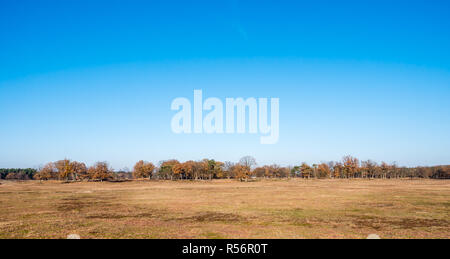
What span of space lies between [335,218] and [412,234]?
6301 millimetres

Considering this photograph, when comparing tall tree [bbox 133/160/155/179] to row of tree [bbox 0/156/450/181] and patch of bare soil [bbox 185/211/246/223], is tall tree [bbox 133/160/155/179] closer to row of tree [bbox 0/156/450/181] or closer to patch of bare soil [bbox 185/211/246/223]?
row of tree [bbox 0/156/450/181]

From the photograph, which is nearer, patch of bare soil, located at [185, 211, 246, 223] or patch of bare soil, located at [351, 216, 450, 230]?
patch of bare soil, located at [351, 216, 450, 230]

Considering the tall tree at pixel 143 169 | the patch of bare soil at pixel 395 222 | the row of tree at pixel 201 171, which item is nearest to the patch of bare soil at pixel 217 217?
the patch of bare soil at pixel 395 222

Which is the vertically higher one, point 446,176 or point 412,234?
point 412,234

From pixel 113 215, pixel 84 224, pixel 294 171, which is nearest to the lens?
pixel 84 224

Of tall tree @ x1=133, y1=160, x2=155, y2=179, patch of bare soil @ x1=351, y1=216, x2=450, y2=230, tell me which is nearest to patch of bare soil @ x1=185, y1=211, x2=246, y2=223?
patch of bare soil @ x1=351, y1=216, x2=450, y2=230

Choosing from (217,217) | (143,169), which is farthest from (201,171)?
(217,217)

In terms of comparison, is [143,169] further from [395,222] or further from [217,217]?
[395,222]

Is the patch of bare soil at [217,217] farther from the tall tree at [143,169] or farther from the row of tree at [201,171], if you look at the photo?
the tall tree at [143,169]
